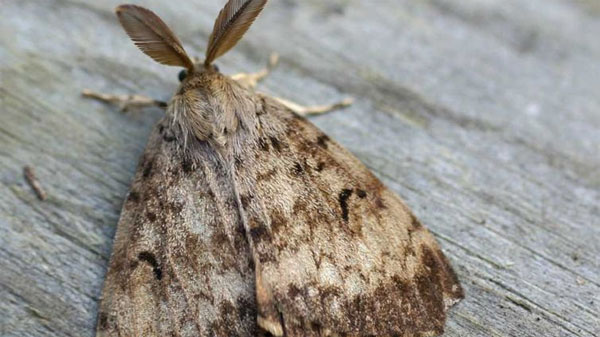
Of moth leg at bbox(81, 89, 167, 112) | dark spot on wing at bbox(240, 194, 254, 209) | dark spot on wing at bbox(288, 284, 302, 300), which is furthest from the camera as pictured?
moth leg at bbox(81, 89, 167, 112)

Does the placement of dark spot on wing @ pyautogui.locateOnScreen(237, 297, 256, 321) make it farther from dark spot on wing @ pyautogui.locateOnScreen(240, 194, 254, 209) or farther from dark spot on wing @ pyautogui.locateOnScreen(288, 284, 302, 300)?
dark spot on wing @ pyautogui.locateOnScreen(240, 194, 254, 209)

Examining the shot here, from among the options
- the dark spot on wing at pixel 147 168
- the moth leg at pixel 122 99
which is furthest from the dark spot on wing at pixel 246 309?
the moth leg at pixel 122 99

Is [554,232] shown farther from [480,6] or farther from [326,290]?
[480,6]

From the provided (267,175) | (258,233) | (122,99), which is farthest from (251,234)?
(122,99)

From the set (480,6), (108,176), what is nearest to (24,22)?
(108,176)

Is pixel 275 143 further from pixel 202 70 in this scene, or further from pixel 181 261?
pixel 181 261

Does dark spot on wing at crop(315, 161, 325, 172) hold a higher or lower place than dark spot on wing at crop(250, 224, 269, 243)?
higher

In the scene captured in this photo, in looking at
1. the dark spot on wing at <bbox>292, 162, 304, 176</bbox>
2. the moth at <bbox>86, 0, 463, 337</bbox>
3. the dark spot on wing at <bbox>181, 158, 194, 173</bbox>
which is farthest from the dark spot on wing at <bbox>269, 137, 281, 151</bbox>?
the dark spot on wing at <bbox>181, 158, 194, 173</bbox>
